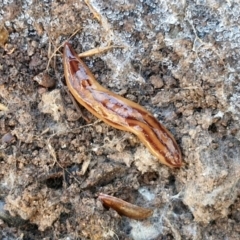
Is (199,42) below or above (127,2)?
below

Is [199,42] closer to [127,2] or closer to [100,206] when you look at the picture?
[127,2]

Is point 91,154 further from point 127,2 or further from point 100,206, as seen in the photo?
point 127,2

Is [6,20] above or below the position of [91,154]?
above

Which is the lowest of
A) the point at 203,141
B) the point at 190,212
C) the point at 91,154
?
the point at 190,212

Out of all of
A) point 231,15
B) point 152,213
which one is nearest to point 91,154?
point 152,213

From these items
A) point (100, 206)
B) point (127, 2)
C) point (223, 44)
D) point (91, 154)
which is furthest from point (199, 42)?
point (100, 206)

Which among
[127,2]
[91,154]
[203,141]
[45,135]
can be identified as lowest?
[203,141]

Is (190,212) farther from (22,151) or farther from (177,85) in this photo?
(22,151)
